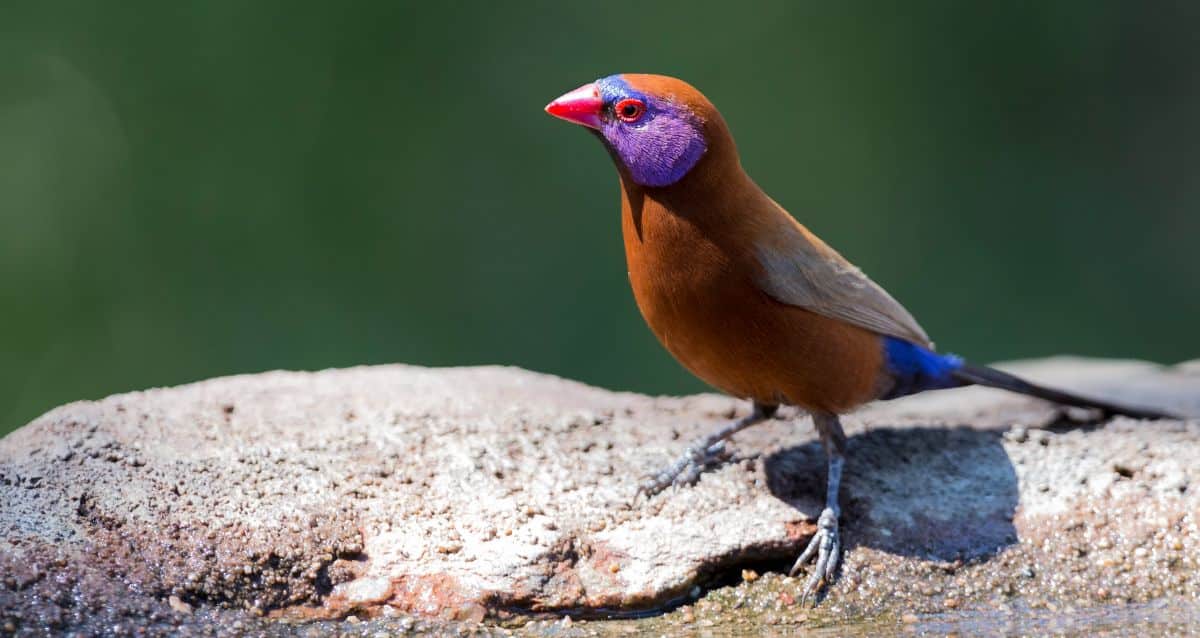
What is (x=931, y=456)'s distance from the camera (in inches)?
149

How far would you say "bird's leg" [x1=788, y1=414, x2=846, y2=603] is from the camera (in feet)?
10.4

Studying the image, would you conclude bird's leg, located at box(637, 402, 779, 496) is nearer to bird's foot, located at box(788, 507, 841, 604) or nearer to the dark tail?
bird's foot, located at box(788, 507, 841, 604)

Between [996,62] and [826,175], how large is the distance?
1.43 meters

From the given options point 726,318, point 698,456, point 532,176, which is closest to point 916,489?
point 698,456

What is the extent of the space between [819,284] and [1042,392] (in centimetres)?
118

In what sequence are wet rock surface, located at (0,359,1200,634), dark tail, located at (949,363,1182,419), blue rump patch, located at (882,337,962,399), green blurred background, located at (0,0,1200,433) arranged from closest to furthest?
wet rock surface, located at (0,359,1200,634) < blue rump patch, located at (882,337,962,399) < dark tail, located at (949,363,1182,419) < green blurred background, located at (0,0,1200,433)

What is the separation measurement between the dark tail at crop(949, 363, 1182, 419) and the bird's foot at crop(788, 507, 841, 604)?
91 centimetres

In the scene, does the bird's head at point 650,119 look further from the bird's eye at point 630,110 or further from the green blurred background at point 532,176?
the green blurred background at point 532,176

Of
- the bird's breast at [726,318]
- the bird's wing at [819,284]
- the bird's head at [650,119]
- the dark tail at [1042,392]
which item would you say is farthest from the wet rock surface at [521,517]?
the bird's head at [650,119]

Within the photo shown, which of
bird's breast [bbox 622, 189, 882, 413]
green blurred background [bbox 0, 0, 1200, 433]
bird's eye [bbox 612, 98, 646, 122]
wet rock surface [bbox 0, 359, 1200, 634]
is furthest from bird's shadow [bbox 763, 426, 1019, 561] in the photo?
green blurred background [bbox 0, 0, 1200, 433]

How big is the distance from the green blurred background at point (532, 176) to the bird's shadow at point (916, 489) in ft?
12.2

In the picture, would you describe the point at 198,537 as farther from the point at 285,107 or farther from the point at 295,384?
the point at 285,107

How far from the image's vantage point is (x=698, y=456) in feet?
11.7

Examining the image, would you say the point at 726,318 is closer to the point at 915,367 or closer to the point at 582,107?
the point at 582,107
